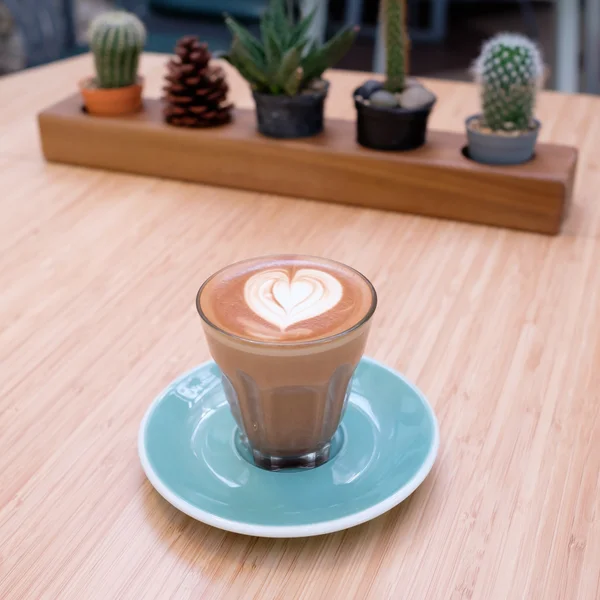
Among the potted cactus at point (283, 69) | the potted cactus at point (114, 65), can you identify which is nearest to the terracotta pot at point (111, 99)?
the potted cactus at point (114, 65)

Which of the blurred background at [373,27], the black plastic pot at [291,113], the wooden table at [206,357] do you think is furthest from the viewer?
the blurred background at [373,27]

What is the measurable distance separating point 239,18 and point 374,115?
2.03 meters

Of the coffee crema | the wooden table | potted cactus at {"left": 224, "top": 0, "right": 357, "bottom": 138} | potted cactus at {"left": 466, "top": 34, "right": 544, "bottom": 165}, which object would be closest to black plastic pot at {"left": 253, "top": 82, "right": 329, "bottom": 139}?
potted cactus at {"left": 224, "top": 0, "right": 357, "bottom": 138}

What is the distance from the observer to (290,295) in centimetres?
56

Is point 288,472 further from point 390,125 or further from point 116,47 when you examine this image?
point 116,47

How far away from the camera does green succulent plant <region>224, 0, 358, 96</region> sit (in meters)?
1.03

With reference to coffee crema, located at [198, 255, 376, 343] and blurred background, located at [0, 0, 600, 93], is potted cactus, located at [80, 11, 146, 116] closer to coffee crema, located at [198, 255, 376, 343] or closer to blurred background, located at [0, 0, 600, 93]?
coffee crema, located at [198, 255, 376, 343]

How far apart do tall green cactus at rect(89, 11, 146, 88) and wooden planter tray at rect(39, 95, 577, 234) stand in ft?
0.21

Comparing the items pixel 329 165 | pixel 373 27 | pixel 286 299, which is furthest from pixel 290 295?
pixel 373 27

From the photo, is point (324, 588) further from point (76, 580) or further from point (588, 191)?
point (588, 191)

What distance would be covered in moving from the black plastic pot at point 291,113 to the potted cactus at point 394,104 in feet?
0.22

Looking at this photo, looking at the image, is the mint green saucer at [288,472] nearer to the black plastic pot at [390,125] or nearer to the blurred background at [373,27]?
the black plastic pot at [390,125]

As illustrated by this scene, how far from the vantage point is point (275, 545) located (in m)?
0.52

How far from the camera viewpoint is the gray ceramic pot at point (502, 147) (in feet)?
3.18
